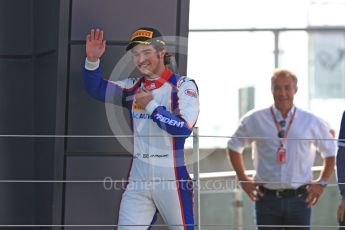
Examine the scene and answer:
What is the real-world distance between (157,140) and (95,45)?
489 millimetres

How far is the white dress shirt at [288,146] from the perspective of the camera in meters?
5.13

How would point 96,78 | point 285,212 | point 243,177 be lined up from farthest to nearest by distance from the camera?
point 243,177 → point 285,212 → point 96,78

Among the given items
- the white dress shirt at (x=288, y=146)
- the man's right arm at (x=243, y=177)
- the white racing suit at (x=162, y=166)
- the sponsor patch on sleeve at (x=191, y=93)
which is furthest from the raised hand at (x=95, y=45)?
the man's right arm at (x=243, y=177)

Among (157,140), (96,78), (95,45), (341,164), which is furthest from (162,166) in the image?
(341,164)

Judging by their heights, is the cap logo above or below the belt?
above

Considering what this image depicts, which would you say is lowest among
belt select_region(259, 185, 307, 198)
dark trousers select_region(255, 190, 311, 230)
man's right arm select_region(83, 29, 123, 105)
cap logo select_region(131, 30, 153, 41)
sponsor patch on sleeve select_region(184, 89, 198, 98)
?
dark trousers select_region(255, 190, 311, 230)

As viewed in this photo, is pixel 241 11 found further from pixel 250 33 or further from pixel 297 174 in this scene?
pixel 297 174

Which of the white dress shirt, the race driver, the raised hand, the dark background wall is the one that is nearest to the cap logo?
the race driver

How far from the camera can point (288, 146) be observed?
5.15 meters

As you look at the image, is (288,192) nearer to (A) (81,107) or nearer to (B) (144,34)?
(A) (81,107)

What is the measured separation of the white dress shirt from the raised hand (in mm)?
994

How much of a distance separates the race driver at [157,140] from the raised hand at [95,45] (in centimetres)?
15

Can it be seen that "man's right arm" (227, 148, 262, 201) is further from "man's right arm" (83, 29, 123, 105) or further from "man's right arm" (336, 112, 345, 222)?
"man's right arm" (83, 29, 123, 105)

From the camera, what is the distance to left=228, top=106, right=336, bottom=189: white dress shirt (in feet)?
16.8
